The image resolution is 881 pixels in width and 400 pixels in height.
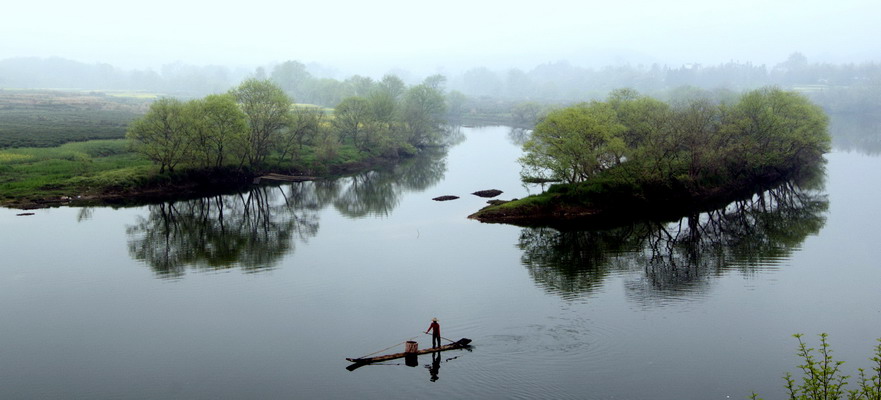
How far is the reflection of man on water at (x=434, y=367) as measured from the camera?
104 ft

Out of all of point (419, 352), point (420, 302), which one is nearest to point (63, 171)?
point (420, 302)

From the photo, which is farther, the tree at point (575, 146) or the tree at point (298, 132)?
the tree at point (298, 132)

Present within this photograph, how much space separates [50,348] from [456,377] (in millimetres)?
22647

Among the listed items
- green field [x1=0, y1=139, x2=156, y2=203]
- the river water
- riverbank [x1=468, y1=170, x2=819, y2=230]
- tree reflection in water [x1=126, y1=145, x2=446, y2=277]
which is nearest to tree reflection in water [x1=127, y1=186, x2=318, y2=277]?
tree reflection in water [x1=126, y1=145, x2=446, y2=277]

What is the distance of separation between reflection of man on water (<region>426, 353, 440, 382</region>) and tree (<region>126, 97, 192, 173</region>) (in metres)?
64.8

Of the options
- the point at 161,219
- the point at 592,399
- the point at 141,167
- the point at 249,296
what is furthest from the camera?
the point at 141,167

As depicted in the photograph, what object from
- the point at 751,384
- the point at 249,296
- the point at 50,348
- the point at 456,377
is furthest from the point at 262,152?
the point at 751,384

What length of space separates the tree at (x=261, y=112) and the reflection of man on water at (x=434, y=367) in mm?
69885

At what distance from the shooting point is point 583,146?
7381cm

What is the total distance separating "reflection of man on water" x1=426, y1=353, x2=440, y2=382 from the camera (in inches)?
1242

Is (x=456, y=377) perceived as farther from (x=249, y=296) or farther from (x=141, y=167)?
(x=141, y=167)

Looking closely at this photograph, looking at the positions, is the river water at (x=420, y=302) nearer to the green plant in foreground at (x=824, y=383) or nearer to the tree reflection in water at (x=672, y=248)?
the tree reflection in water at (x=672, y=248)

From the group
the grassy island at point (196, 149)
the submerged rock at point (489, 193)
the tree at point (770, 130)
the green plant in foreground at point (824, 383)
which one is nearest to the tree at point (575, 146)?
the submerged rock at point (489, 193)

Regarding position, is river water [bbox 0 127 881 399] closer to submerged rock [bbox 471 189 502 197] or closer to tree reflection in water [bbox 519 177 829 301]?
tree reflection in water [bbox 519 177 829 301]
